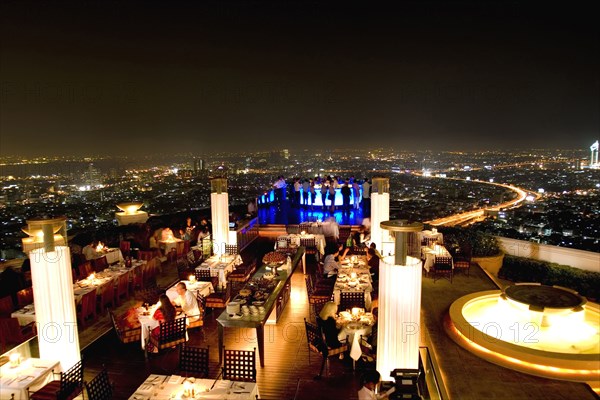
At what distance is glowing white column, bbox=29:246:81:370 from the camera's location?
5.84m

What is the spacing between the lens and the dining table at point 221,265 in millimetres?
9688

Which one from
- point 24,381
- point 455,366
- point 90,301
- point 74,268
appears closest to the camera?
point 24,381

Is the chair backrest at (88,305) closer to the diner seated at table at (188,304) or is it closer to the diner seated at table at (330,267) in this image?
the diner seated at table at (188,304)

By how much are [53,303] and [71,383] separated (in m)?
1.30

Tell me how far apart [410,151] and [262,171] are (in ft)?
47.4

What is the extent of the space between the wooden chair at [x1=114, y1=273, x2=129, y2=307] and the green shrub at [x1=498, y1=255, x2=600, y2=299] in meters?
10.7

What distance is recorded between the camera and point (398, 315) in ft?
17.4

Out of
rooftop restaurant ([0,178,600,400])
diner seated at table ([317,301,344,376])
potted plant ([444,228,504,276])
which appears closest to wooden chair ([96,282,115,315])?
rooftop restaurant ([0,178,600,400])

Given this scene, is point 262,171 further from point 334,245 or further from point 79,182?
point 334,245

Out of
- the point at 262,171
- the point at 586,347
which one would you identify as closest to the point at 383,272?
the point at 586,347

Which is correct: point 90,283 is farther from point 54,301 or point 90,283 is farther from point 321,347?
point 321,347

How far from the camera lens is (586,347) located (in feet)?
21.2

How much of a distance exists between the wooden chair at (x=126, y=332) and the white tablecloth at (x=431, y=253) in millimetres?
7339

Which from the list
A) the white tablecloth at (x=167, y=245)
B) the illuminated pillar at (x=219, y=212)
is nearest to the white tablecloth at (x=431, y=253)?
the illuminated pillar at (x=219, y=212)
